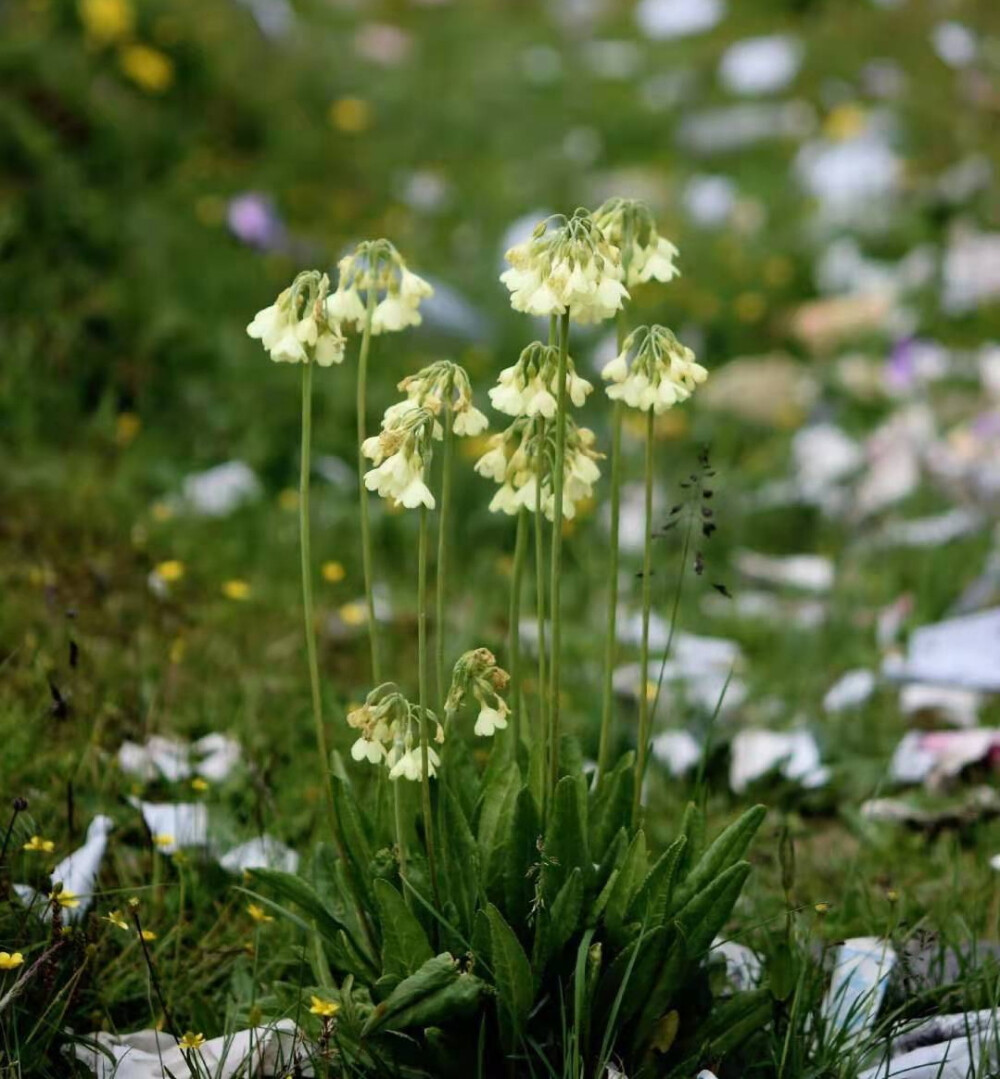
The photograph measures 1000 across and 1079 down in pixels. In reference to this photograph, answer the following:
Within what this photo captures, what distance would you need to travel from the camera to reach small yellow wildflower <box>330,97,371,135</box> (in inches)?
286

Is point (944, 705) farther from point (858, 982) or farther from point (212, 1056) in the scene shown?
point (212, 1056)

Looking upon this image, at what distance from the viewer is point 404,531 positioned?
4082 mm

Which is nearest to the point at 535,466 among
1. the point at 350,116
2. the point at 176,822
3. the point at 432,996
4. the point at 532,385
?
the point at 532,385

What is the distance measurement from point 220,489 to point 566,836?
7.82ft

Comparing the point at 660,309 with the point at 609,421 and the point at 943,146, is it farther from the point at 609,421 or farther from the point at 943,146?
the point at 943,146

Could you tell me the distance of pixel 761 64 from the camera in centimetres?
838

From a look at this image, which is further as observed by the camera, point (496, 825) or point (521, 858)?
point (496, 825)

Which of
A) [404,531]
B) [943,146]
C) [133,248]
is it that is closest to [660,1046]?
[404,531]

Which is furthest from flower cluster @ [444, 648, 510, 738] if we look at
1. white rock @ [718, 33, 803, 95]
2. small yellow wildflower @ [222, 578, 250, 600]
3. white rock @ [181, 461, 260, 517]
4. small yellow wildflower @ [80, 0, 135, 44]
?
white rock @ [718, 33, 803, 95]

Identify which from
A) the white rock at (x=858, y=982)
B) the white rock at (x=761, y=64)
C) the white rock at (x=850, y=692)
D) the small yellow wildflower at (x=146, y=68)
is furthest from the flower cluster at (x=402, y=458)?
the white rock at (x=761, y=64)

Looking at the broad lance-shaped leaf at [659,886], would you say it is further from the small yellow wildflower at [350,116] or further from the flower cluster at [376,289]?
the small yellow wildflower at [350,116]

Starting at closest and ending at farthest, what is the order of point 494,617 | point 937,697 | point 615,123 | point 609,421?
1. point 937,697
2. point 494,617
3. point 609,421
4. point 615,123

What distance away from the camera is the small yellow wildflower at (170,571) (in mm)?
3203

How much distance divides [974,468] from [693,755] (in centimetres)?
196
